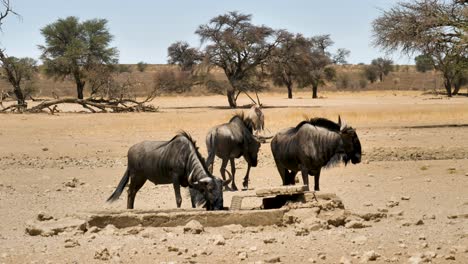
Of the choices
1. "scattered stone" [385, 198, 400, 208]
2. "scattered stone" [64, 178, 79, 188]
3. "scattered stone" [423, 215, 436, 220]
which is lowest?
"scattered stone" [64, 178, 79, 188]

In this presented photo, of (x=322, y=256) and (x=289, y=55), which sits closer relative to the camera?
(x=322, y=256)

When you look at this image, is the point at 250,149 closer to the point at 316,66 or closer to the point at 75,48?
the point at 75,48

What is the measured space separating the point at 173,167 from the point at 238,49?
35.7 meters

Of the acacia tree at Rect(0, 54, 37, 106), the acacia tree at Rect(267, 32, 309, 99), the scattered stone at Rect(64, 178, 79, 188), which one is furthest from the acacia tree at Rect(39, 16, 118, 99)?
the scattered stone at Rect(64, 178, 79, 188)

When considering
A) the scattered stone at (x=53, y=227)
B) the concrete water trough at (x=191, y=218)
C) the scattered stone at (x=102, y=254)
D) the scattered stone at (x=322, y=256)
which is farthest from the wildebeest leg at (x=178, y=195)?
the scattered stone at (x=322, y=256)

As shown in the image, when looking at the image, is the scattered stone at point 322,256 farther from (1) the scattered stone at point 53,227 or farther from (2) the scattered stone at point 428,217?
(1) the scattered stone at point 53,227

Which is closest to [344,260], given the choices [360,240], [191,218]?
[360,240]

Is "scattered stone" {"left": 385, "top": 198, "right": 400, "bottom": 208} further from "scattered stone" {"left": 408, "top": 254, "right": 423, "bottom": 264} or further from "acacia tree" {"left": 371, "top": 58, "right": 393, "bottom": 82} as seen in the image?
"acacia tree" {"left": 371, "top": 58, "right": 393, "bottom": 82}

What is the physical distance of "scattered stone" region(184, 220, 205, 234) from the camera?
10219 mm

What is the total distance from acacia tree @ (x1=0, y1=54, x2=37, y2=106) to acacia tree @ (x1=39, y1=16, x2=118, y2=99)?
162 cm

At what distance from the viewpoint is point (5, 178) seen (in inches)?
704

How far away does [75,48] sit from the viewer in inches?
2224

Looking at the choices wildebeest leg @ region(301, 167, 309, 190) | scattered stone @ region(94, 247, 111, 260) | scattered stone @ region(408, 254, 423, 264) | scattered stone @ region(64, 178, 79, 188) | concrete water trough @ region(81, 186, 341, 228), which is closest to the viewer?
scattered stone @ region(408, 254, 423, 264)

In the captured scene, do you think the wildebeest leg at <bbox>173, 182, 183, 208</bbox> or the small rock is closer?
the small rock
